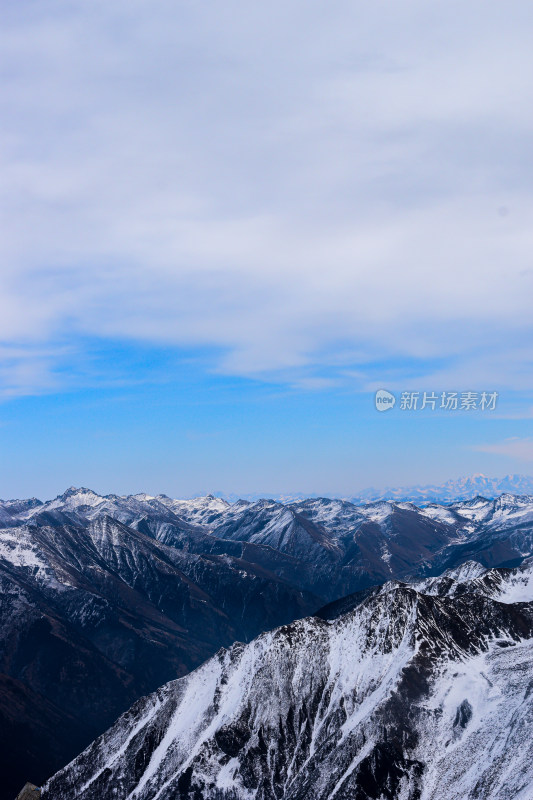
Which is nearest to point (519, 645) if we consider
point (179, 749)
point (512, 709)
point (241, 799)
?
point (512, 709)

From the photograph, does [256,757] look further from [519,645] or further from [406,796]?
[519,645]

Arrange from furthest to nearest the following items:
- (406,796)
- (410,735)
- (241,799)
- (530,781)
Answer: (241,799), (410,735), (406,796), (530,781)

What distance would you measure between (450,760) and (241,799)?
60504 millimetres

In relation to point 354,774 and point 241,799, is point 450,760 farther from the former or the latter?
point 241,799

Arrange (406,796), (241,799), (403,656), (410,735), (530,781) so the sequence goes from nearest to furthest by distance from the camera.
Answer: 1. (530,781)
2. (406,796)
3. (410,735)
4. (241,799)
5. (403,656)

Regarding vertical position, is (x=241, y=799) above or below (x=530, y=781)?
below

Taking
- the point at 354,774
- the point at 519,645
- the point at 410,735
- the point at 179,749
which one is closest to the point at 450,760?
the point at 410,735

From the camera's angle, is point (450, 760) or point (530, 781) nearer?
point (530, 781)

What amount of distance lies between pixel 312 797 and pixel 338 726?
75.8 feet

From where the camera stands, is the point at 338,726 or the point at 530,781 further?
the point at 338,726

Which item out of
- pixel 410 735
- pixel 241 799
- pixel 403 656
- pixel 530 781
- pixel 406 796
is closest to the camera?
pixel 530 781

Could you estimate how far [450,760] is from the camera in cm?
16175

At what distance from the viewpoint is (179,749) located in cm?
19850

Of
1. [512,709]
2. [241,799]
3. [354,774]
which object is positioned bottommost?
[241,799]
